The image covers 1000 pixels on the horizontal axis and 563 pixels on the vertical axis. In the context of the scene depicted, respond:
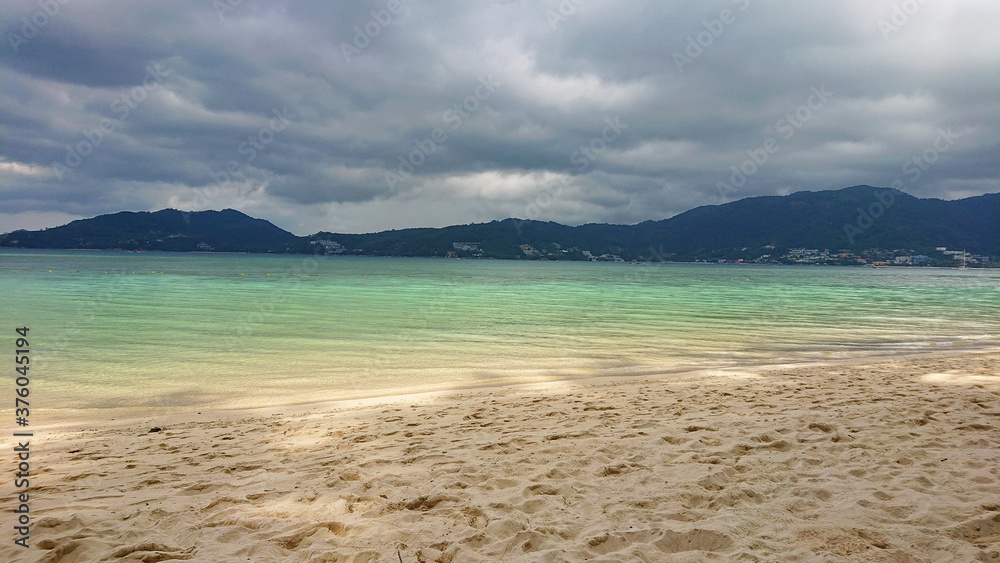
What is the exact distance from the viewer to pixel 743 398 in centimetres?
902

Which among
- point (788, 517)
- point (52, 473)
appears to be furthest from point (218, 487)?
point (788, 517)

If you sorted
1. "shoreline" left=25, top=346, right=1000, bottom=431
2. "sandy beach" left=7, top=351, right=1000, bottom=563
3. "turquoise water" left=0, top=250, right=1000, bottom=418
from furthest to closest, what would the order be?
"turquoise water" left=0, top=250, right=1000, bottom=418, "shoreline" left=25, top=346, right=1000, bottom=431, "sandy beach" left=7, top=351, right=1000, bottom=563

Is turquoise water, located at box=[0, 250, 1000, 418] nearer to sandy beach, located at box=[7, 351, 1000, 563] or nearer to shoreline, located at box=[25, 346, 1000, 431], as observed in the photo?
shoreline, located at box=[25, 346, 1000, 431]

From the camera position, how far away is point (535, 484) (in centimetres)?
498

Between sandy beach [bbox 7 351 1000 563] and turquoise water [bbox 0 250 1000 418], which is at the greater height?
sandy beach [bbox 7 351 1000 563]

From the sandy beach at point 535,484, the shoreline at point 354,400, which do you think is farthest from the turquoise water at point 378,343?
the sandy beach at point 535,484

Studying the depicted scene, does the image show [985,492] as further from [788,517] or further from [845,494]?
[788,517]

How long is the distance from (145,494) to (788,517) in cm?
600

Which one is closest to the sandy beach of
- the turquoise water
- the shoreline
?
the shoreline

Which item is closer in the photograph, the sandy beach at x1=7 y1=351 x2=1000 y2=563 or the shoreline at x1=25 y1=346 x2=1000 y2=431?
the sandy beach at x1=7 y1=351 x2=1000 y2=563

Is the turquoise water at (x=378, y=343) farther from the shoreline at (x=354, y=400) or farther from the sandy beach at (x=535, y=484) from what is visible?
the sandy beach at (x=535, y=484)

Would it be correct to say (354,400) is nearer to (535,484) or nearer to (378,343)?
(535,484)

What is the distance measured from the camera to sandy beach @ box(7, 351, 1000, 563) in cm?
385

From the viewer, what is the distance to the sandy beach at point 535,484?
3.85 metres
